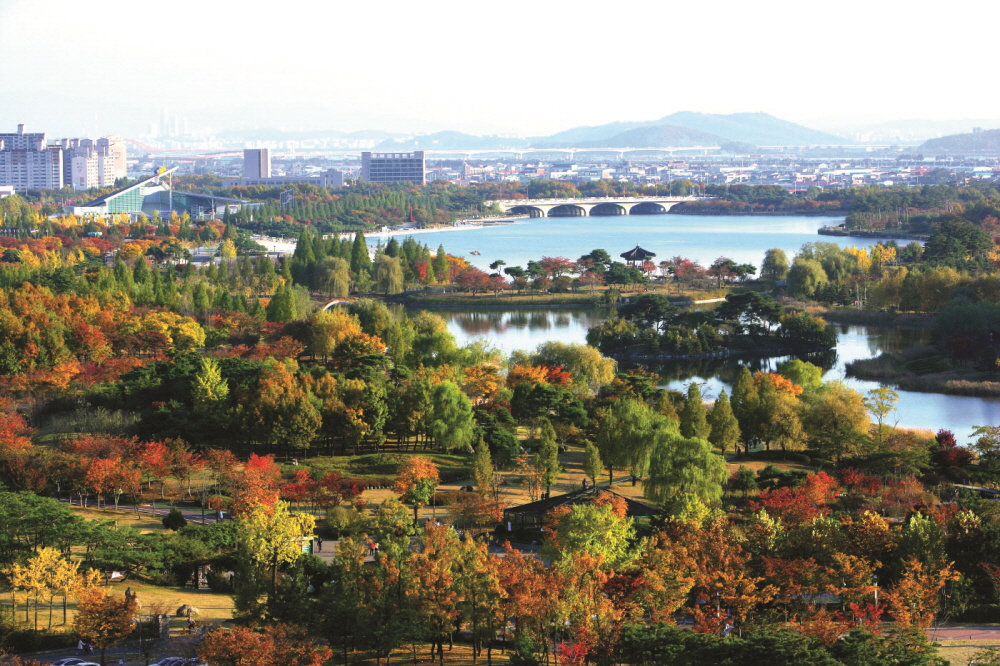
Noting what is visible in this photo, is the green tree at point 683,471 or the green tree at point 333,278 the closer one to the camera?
the green tree at point 683,471

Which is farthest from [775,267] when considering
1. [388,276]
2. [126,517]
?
[126,517]

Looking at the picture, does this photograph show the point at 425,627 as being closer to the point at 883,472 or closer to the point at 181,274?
the point at 883,472

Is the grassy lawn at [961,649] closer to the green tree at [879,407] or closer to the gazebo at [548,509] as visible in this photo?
the gazebo at [548,509]

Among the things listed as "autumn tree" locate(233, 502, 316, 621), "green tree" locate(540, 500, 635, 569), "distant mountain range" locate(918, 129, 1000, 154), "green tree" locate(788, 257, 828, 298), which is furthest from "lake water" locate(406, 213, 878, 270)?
"distant mountain range" locate(918, 129, 1000, 154)

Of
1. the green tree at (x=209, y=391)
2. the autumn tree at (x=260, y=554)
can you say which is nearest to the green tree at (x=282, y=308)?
the green tree at (x=209, y=391)

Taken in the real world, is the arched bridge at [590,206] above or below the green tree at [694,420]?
above

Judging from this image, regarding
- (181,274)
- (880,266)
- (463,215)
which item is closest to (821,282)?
(880,266)

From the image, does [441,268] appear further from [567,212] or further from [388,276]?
[567,212]
